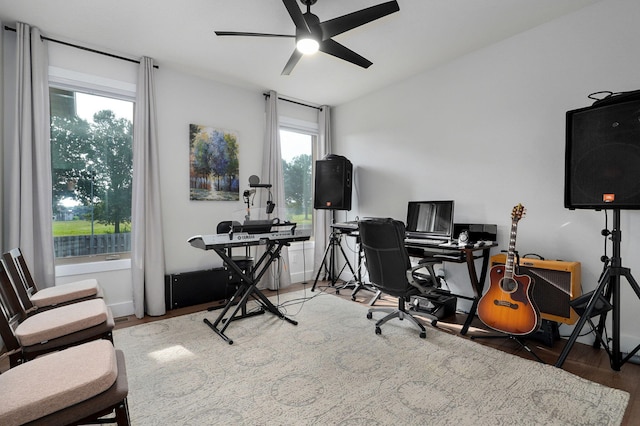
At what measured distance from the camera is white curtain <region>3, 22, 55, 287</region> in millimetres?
2750

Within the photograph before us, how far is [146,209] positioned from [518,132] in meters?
3.97

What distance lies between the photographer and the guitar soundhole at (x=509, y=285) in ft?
7.96

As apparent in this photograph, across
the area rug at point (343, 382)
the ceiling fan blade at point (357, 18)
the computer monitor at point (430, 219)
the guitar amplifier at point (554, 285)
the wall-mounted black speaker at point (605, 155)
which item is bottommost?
the area rug at point (343, 382)

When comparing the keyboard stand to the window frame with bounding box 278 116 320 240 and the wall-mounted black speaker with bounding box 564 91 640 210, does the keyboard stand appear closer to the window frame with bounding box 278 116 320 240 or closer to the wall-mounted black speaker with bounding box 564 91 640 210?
the window frame with bounding box 278 116 320 240

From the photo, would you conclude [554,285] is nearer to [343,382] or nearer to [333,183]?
[343,382]

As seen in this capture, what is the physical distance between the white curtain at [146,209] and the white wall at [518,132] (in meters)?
2.91

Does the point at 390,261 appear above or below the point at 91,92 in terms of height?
below

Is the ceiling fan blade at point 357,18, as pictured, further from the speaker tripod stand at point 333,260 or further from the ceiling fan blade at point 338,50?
the speaker tripod stand at point 333,260

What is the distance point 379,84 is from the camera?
421 centimetres

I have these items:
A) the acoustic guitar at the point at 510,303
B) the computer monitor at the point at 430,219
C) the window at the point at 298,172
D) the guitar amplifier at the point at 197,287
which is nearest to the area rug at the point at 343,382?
the acoustic guitar at the point at 510,303

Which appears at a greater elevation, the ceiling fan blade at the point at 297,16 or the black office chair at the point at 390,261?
the ceiling fan blade at the point at 297,16

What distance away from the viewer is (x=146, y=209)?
3398 millimetres

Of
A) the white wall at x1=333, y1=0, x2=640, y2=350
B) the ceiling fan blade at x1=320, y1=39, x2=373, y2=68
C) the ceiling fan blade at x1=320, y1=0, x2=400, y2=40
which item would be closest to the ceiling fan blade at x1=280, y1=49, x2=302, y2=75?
the ceiling fan blade at x1=320, y1=39, x2=373, y2=68

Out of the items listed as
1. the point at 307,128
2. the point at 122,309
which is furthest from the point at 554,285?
the point at 122,309
